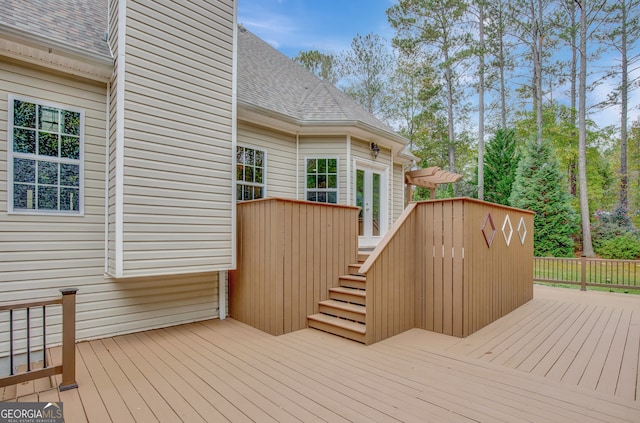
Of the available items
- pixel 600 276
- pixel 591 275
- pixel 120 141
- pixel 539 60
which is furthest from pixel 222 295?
pixel 539 60

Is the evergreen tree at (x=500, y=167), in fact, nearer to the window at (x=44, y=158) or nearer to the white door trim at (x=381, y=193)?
the white door trim at (x=381, y=193)

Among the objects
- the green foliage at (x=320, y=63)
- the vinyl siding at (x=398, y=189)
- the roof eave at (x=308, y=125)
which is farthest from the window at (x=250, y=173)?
the green foliage at (x=320, y=63)

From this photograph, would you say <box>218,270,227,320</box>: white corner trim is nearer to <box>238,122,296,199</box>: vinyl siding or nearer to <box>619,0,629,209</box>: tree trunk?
<box>238,122,296,199</box>: vinyl siding

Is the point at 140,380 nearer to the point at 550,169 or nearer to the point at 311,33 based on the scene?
the point at 550,169

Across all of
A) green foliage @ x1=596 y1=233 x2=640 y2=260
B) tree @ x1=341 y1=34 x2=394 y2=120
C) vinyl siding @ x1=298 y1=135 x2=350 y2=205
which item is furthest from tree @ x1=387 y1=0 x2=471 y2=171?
vinyl siding @ x1=298 y1=135 x2=350 y2=205

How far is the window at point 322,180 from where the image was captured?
6.45 metres

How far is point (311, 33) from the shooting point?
15.7 meters

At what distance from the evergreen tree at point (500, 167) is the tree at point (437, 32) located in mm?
1927

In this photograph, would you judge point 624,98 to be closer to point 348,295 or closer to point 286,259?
point 348,295

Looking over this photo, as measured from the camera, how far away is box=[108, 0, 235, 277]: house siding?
382 cm

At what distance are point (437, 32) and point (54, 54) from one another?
15.9 meters

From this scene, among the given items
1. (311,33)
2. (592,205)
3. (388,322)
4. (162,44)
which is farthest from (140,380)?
(592,205)

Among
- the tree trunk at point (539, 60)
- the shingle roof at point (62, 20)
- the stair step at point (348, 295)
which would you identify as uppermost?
the tree trunk at point (539, 60)

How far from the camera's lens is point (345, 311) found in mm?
4113
